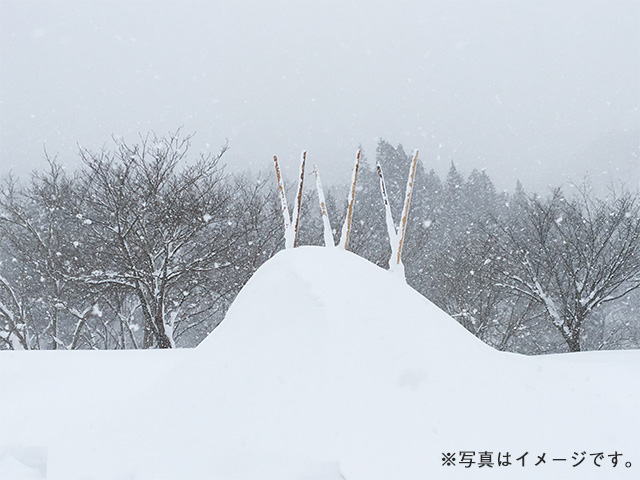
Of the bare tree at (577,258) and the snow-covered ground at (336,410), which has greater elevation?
the bare tree at (577,258)

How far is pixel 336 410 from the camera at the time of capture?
2.46 m

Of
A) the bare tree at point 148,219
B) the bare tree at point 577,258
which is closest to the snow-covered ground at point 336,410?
the bare tree at point 148,219

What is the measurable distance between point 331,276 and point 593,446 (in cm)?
208

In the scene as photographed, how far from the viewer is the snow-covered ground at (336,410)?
2.32m

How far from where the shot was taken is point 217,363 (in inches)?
117

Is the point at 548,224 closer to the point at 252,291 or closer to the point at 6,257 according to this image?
the point at 252,291

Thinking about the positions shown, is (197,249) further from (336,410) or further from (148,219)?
(336,410)

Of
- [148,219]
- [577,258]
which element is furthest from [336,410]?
[577,258]

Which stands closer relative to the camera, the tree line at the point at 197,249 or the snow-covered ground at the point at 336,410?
the snow-covered ground at the point at 336,410

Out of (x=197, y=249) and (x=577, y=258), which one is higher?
(x=197, y=249)

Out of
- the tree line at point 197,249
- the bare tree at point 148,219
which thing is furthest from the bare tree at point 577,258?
the bare tree at point 148,219

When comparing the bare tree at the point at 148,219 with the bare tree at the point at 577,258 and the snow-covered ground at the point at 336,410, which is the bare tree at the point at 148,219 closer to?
the snow-covered ground at the point at 336,410

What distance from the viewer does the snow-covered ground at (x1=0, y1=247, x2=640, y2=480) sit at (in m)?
2.32

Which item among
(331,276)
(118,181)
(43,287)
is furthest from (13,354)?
(43,287)
